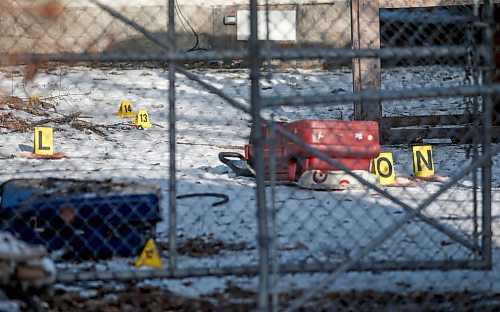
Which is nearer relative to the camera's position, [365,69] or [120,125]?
[365,69]

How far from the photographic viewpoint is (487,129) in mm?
5043

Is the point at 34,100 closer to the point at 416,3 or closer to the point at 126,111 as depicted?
the point at 126,111

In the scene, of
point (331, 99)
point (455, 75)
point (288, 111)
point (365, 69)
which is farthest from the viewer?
point (455, 75)

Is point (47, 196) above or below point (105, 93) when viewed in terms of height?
below

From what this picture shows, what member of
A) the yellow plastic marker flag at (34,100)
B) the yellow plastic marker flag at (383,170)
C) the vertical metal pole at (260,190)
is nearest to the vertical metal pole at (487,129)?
the vertical metal pole at (260,190)

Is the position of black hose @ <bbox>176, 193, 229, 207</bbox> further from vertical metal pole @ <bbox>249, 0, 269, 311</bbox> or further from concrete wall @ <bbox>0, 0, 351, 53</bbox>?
concrete wall @ <bbox>0, 0, 351, 53</bbox>

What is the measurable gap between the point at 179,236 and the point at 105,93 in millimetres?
5319

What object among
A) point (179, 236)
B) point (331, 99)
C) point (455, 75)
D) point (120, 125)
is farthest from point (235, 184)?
point (455, 75)

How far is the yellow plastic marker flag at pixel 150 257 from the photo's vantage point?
516 centimetres

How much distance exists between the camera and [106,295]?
4.80m

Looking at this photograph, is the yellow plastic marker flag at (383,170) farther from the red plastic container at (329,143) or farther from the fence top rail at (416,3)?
the fence top rail at (416,3)

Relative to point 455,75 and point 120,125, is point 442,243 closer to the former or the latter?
point 120,125

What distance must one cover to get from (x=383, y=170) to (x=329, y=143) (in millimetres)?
722

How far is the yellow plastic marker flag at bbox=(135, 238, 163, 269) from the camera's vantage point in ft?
16.9
